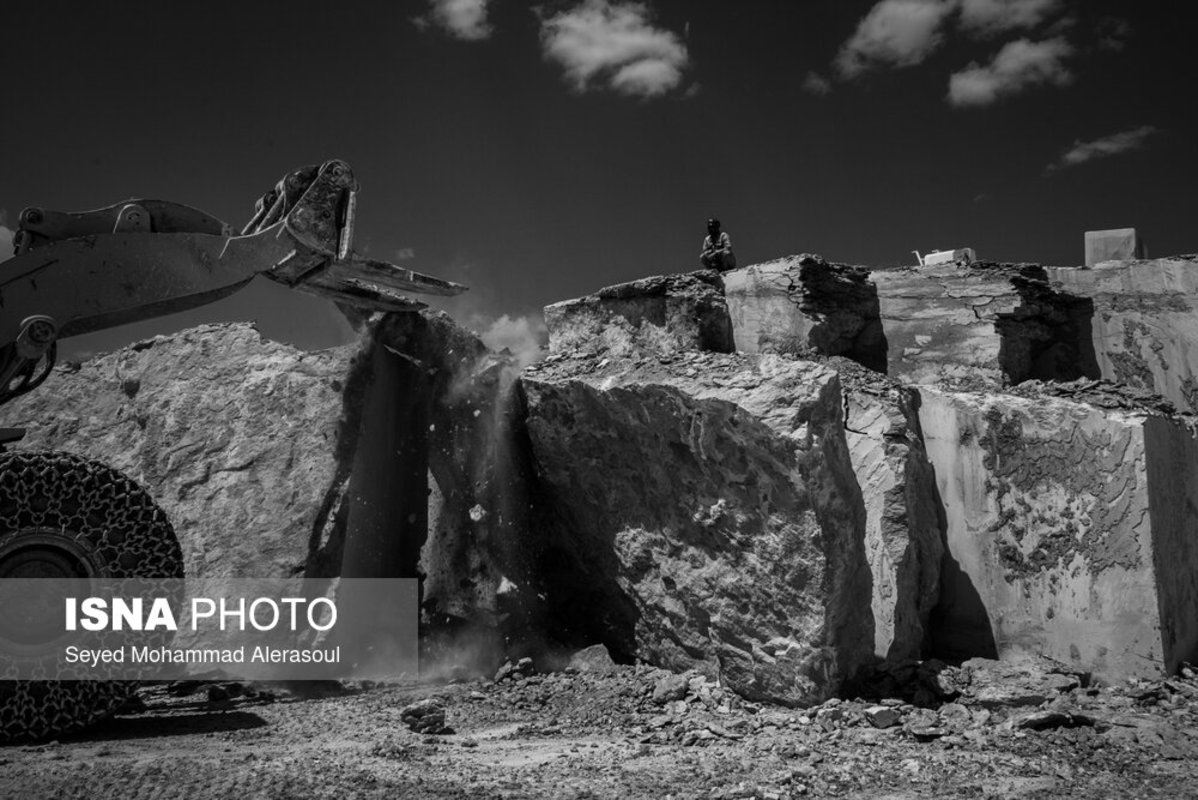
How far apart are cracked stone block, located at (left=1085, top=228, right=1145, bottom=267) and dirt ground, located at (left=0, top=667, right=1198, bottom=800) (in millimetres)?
5691

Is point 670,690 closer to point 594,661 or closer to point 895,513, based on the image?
point 594,661

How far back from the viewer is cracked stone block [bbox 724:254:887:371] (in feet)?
31.3

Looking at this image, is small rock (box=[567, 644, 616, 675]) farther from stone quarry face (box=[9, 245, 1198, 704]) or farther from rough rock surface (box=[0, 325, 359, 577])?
rough rock surface (box=[0, 325, 359, 577])

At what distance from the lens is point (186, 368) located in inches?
334

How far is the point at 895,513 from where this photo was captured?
693 centimetres

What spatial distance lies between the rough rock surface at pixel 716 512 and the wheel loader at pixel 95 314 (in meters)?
2.15

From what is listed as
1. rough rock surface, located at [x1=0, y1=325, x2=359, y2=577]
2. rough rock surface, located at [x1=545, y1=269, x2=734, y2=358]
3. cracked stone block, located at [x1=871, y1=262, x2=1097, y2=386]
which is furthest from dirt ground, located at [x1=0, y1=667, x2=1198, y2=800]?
cracked stone block, located at [x1=871, y1=262, x2=1097, y2=386]

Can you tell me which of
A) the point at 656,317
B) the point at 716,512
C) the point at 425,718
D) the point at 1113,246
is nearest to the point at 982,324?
the point at 1113,246

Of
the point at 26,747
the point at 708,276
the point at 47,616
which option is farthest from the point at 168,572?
the point at 708,276

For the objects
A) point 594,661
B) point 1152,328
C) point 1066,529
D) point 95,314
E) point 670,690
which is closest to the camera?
point 95,314

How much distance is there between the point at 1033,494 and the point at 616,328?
11.0 ft

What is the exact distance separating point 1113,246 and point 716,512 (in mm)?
6722

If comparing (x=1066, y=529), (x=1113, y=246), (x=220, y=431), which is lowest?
(x=1066, y=529)

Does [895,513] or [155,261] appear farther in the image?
[895,513]
